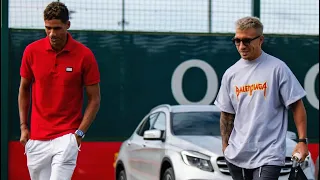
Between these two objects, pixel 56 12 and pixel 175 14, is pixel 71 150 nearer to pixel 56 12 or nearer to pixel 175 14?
pixel 56 12

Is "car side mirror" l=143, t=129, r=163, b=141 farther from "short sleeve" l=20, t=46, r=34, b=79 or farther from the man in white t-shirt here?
the man in white t-shirt

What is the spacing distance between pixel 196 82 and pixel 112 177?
2454 mm

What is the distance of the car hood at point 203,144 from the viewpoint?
9.84m

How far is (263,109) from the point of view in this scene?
17.8ft

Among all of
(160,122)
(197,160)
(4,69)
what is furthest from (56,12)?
(4,69)

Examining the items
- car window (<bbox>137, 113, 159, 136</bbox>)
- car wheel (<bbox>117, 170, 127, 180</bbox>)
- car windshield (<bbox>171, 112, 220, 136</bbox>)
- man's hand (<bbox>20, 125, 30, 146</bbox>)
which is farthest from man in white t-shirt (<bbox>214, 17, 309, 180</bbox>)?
car wheel (<bbox>117, 170, 127, 180</bbox>)

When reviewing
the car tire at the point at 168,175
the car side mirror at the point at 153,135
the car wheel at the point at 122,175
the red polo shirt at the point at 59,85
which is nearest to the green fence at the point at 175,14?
the car wheel at the point at 122,175

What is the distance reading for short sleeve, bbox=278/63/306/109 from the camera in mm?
5406

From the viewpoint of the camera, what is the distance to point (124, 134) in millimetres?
15062

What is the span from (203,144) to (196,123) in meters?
1.02

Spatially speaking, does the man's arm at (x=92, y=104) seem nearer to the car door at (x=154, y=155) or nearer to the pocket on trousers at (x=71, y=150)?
the pocket on trousers at (x=71, y=150)

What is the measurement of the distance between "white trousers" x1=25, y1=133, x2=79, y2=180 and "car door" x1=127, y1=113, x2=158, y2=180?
15.9 feet

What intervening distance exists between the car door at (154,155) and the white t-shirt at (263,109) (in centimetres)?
497

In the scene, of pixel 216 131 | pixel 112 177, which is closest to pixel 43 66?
pixel 216 131
